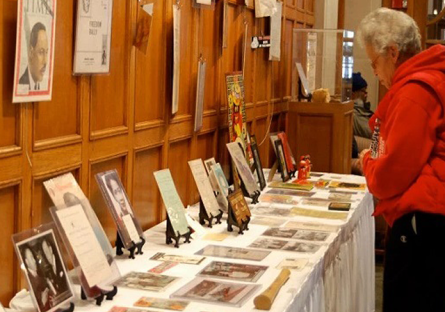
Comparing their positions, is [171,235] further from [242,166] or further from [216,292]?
[242,166]

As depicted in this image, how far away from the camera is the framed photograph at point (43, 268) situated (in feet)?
6.82

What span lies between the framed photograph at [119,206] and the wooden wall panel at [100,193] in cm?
10

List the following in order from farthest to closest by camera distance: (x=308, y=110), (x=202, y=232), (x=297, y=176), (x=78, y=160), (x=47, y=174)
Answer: (x=308, y=110) < (x=297, y=176) < (x=202, y=232) < (x=78, y=160) < (x=47, y=174)

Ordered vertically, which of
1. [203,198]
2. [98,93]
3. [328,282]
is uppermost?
[98,93]

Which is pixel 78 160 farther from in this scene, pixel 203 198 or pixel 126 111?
pixel 203 198

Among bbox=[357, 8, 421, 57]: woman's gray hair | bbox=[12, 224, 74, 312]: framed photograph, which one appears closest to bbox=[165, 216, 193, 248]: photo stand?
bbox=[12, 224, 74, 312]: framed photograph

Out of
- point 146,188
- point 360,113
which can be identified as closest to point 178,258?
point 146,188

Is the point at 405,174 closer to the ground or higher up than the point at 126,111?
closer to the ground

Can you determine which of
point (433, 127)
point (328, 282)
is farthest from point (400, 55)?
point (328, 282)

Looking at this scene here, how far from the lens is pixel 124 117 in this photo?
320 centimetres

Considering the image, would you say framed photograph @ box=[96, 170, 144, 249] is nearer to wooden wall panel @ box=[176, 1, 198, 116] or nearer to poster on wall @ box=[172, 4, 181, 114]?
poster on wall @ box=[172, 4, 181, 114]

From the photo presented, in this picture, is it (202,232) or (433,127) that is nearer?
(433,127)

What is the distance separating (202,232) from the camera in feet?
11.3

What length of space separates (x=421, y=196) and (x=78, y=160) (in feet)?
4.19
